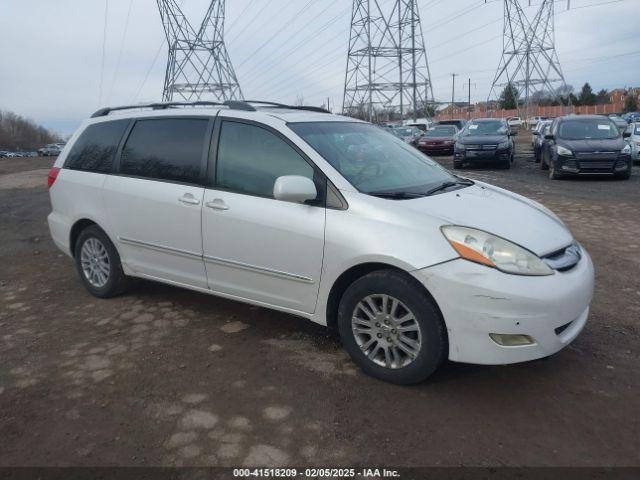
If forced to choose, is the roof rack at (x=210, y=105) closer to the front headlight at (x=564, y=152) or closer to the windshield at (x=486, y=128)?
the front headlight at (x=564, y=152)

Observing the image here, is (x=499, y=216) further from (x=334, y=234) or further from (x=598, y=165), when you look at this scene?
(x=598, y=165)

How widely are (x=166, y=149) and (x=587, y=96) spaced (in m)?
86.5

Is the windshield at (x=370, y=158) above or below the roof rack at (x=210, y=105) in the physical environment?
below

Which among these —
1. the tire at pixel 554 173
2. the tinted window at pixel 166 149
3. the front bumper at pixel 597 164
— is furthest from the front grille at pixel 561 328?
the tire at pixel 554 173

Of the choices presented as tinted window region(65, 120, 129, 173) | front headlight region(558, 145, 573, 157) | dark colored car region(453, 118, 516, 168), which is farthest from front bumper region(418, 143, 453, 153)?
tinted window region(65, 120, 129, 173)

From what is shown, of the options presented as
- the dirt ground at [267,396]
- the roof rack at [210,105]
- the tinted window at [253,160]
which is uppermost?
the roof rack at [210,105]

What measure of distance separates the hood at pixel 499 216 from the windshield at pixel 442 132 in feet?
69.1

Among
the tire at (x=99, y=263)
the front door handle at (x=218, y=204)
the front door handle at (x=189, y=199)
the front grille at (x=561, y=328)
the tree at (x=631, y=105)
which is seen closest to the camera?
the front grille at (x=561, y=328)

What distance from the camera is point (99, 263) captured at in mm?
5074

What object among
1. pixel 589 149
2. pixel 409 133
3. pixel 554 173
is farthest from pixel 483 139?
pixel 409 133

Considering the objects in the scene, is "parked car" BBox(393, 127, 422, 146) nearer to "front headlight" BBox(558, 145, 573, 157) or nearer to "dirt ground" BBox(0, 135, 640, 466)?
"front headlight" BBox(558, 145, 573, 157)

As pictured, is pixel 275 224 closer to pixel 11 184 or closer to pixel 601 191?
pixel 601 191

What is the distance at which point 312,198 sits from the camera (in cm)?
351

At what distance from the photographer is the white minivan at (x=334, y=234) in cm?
307
